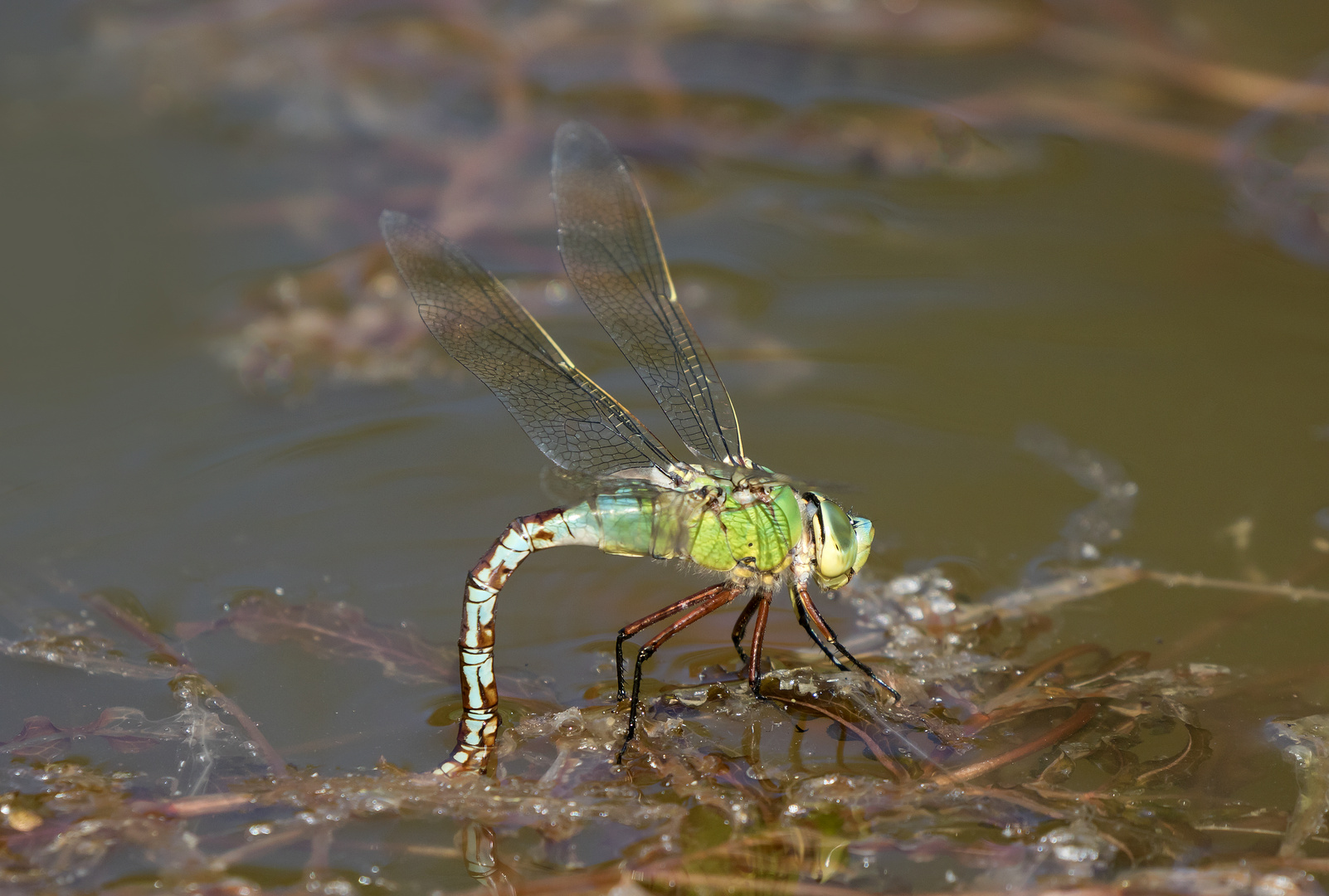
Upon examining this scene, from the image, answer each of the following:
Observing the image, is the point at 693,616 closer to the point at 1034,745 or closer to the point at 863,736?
the point at 863,736

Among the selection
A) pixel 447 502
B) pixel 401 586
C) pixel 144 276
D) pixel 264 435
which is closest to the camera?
pixel 401 586

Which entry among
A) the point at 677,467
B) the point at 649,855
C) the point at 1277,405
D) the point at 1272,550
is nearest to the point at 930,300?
the point at 1277,405

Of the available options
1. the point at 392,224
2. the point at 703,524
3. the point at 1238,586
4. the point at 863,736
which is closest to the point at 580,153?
the point at 392,224

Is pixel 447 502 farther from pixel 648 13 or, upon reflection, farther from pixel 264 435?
pixel 648 13

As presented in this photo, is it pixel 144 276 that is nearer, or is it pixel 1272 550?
pixel 1272 550

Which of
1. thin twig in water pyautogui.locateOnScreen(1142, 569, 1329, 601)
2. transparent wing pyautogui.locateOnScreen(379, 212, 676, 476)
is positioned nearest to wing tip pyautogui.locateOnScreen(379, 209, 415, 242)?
transparent wing pyautogui.locateOnScreen(379, 212, 676, 476)

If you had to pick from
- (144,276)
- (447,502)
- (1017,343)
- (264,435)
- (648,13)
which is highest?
(648,13)

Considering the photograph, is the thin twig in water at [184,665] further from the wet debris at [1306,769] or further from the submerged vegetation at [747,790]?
the wet debris at [1306,769]
